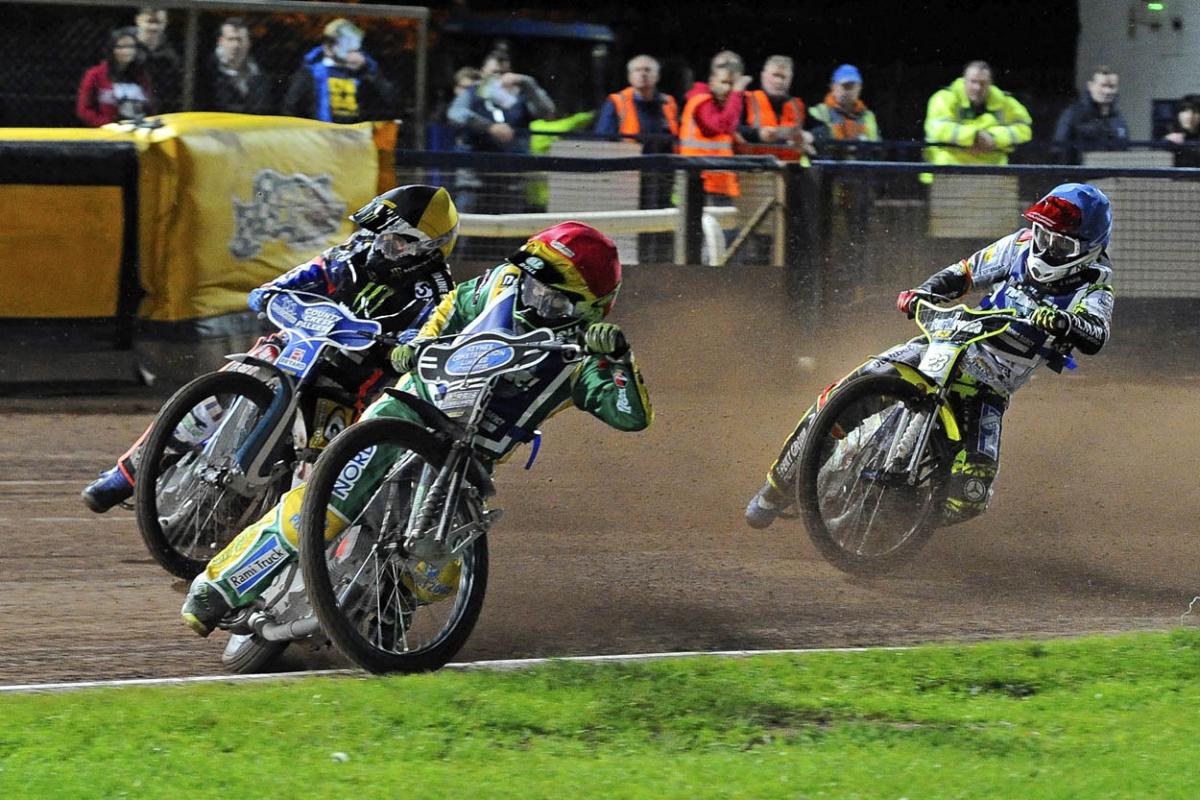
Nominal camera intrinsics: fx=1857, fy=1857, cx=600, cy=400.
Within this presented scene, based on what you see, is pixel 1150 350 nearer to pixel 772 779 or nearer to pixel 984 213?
pixel 984 213

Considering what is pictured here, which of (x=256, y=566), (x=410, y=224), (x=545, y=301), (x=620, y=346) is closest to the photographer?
(x=256, y=566)

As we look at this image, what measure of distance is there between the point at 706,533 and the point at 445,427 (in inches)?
107

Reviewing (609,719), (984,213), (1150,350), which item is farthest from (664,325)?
(609,719)

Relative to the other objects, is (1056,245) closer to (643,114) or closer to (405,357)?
(405,357)

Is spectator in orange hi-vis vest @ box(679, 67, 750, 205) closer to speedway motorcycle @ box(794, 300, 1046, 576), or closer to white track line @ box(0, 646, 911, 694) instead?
speedway motorcycle @ box(794, 300, 1046, 576)

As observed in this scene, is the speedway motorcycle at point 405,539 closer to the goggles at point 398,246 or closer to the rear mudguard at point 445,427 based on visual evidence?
the rear mudguard at point 445,427

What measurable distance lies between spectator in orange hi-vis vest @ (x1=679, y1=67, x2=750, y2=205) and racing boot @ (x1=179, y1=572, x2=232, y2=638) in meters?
7.55

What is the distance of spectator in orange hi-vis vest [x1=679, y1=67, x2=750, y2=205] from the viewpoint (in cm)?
1312

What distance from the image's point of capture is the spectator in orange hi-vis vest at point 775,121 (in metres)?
13.0

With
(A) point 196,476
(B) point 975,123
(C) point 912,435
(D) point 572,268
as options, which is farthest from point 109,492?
(B) point 975,123

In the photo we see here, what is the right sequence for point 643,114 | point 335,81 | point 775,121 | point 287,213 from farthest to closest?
point 643,114, point 775,121, point 335,81, point 287,213

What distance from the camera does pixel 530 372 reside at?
634 centimetres

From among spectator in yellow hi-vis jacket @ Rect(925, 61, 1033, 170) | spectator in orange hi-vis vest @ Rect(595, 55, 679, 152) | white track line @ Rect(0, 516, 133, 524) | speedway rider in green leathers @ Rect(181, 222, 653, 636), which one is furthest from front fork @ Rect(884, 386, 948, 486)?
spectator in yellow hi-vis jacket @ Rect(925, 61, 1033, 170)

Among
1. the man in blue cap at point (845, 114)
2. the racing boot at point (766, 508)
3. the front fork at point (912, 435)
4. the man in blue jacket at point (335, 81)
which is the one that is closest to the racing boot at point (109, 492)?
the racing boot at point (766, 508)
